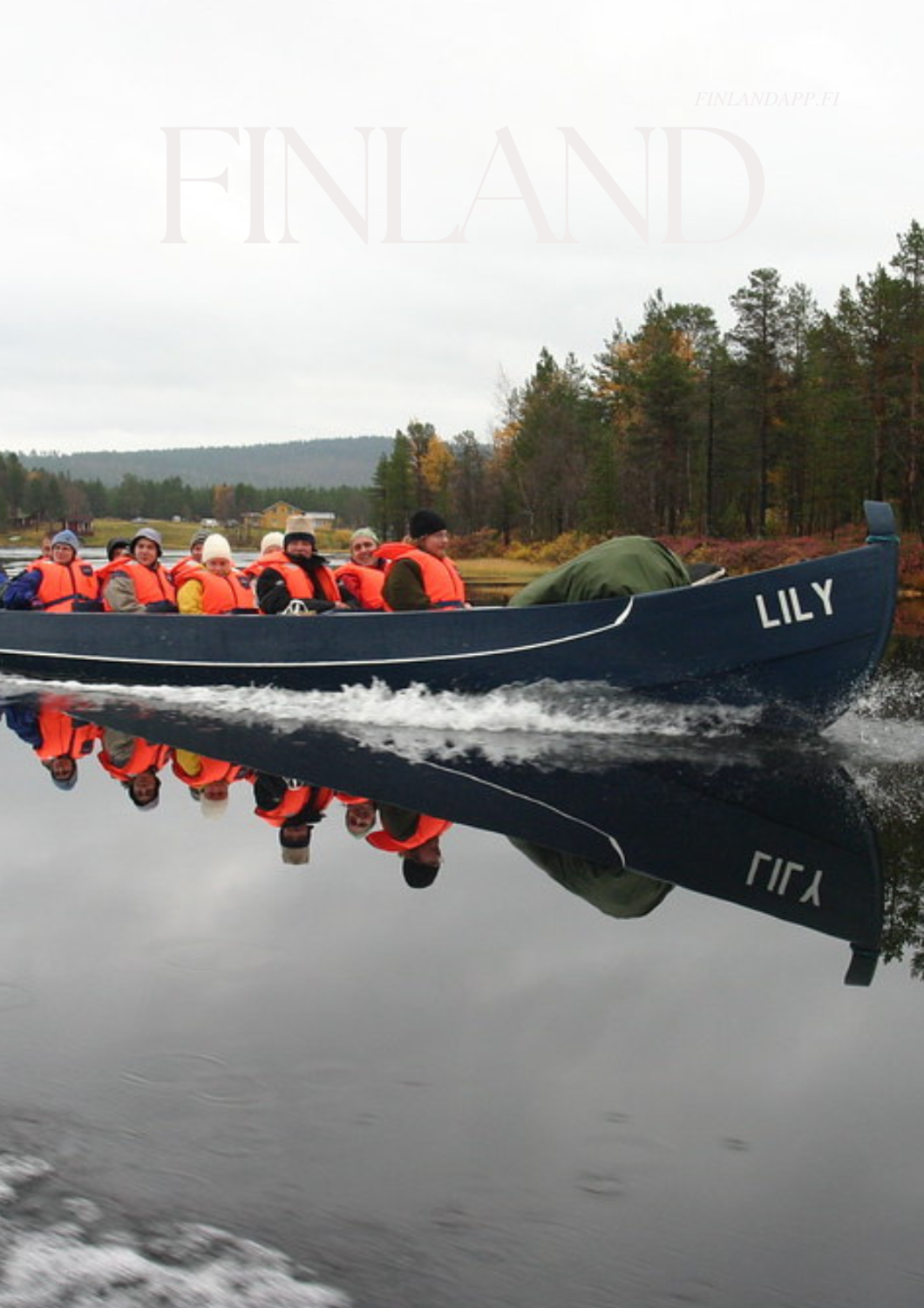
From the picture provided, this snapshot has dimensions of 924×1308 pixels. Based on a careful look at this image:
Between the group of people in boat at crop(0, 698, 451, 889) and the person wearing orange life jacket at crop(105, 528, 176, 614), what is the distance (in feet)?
8.12

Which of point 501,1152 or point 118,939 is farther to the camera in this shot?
point 118,939

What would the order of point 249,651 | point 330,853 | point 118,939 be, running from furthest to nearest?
point 249,651 → point 330,853 → point 118,939

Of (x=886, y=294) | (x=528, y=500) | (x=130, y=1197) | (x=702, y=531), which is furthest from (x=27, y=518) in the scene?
(x=130, y=1197)

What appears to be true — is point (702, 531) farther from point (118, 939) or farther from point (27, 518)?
point (27, 518)

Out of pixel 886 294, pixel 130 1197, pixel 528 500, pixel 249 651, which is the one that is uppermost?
pixel 886 294

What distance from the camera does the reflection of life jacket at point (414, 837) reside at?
659 cm

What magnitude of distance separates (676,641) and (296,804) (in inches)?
135

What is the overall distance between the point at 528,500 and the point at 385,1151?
60929mm

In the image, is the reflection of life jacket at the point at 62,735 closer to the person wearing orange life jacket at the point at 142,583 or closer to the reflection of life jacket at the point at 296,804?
the person wearing orange life jacket at the point at 142,583

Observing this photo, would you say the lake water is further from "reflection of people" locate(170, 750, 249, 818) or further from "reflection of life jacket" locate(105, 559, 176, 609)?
"reflection of life jacket" locate(105, 559, 176, 609)

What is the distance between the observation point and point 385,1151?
11.0 ft

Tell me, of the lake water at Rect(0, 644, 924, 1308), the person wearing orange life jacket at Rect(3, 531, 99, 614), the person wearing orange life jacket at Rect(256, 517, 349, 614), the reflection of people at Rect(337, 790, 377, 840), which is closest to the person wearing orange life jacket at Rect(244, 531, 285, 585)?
the person wearing orange life jacket at Rect(256, 517, 349, 614)

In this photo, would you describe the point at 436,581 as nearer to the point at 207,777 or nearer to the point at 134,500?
the point at 207,777

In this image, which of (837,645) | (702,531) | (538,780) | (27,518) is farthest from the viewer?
(27,518)
